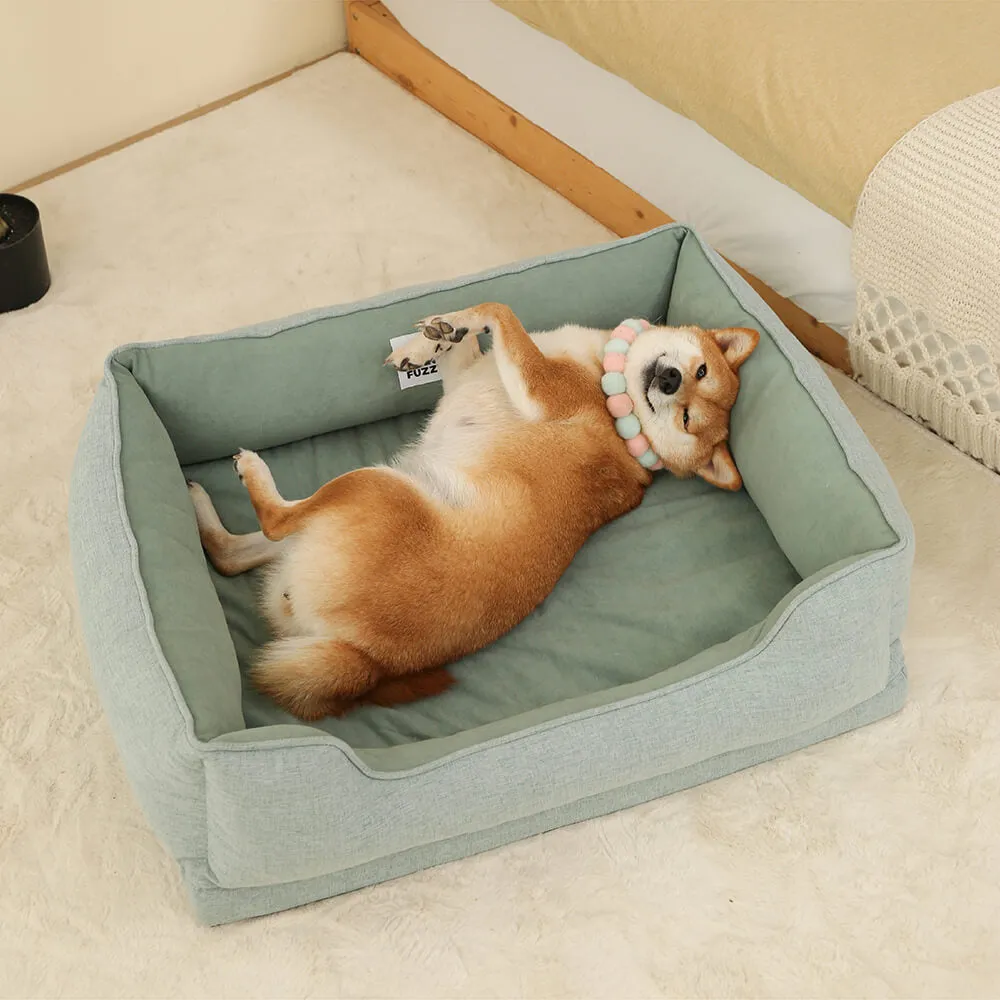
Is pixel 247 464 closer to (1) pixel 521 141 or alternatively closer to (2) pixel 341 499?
(2) pixel 341 499

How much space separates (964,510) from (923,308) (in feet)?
1.60

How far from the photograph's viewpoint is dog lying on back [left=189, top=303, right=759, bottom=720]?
6.81 feet

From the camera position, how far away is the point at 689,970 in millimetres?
1978

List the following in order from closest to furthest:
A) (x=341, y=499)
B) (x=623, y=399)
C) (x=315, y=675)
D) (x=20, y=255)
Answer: (x=315, y=675), (x=341, y=499), (x=623, y=399), (x=20, y=255)

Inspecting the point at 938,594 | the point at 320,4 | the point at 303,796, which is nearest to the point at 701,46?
the point at 938,594

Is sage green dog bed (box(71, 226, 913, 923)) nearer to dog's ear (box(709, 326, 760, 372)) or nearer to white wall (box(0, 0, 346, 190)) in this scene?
dog's ear (box(709, 326, 760, 372))

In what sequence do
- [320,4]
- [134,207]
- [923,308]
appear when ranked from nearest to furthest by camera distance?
[923,308], [134,207], [320,4]

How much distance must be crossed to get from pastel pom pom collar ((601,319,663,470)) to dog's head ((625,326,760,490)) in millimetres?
13

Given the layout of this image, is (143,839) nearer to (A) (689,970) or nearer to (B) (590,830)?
(B) (590,830)

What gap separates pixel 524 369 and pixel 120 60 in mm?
1752

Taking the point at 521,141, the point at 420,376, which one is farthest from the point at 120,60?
the point at 420,376

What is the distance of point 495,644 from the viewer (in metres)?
2.27

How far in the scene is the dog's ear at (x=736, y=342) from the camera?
236 cm

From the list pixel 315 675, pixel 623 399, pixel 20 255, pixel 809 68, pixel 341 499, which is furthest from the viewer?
pixel 20 255
